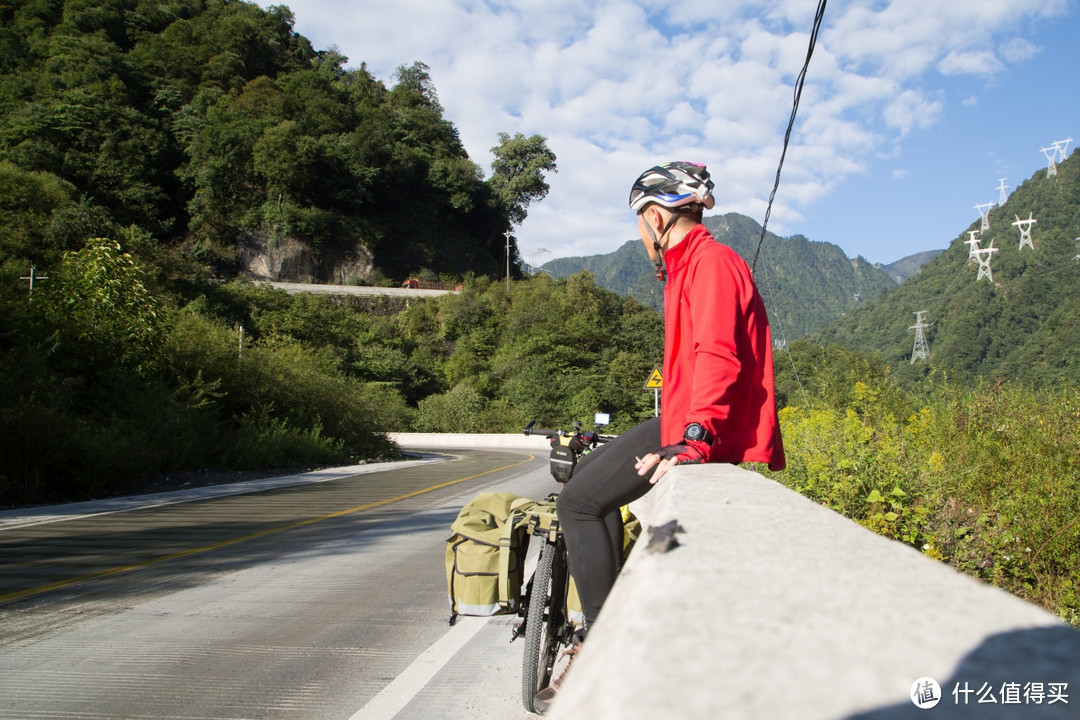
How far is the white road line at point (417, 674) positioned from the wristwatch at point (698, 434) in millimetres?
2100

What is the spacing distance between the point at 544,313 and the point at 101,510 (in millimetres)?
65896

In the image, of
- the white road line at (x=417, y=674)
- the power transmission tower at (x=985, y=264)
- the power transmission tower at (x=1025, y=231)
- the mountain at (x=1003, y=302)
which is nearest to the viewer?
the white road line at (x=417, y=674)

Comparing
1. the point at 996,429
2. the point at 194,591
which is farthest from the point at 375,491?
the point at 996,429

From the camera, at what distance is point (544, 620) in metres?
3.29

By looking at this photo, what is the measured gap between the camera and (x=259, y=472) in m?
18.4

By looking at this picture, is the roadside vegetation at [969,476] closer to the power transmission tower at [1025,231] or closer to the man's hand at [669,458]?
the man's hand at [669,458]

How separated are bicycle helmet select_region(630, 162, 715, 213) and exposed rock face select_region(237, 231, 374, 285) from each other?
72204mm

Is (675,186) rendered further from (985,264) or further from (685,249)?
(985,264)

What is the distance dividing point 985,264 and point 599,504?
86044 millimetres

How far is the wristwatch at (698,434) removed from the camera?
7.67 ft

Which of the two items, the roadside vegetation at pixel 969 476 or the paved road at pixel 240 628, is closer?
the paved road at pixel 240 628

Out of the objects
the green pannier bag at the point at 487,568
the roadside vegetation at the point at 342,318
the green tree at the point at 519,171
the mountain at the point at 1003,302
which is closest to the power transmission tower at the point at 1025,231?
the mountain at the point at 1003,302

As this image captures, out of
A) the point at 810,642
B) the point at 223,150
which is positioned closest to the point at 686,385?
the point at 810,642

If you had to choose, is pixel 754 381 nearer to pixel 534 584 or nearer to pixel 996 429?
pixel 534 584
